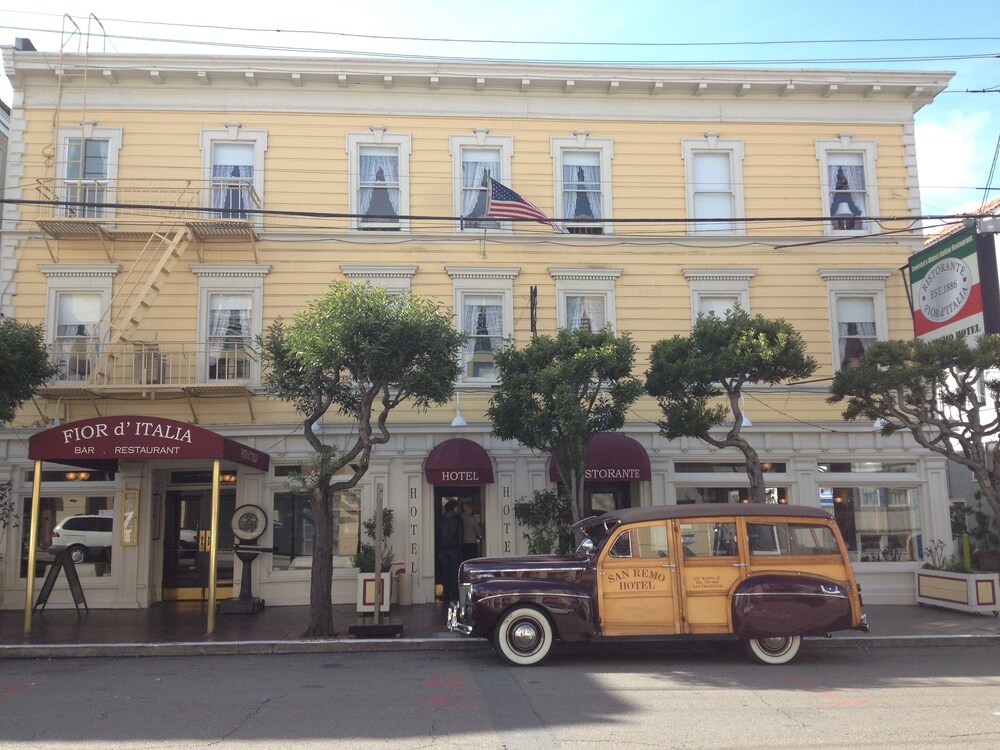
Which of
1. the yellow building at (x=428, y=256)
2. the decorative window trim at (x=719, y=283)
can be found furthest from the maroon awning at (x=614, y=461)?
the decorative window trim at (x=719, y=283)

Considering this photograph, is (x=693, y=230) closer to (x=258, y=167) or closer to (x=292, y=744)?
(x=258, y=167)

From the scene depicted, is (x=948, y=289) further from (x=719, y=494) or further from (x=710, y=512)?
(x=710, y=512)

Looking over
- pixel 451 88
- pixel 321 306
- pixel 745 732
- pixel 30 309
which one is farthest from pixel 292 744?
pixel 451 88

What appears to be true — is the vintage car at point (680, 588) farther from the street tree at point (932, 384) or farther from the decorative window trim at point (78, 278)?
the decorative window trim at point (78, 278)

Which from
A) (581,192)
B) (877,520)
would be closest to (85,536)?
(581,192)

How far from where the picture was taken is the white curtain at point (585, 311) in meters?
18.3

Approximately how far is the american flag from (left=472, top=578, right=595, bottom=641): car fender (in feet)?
26.5

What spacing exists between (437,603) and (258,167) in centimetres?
940

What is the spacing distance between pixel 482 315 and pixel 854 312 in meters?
7.80

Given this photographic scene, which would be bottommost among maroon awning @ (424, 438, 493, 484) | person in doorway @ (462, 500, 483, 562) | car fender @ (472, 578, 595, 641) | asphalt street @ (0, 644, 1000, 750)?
asphalt street @ (0, 644, 1000, 750)

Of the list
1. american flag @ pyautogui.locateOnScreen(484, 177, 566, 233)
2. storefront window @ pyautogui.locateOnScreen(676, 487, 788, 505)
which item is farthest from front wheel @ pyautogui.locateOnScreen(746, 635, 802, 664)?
american flag @ pyautogui.locateOnScreen(484, 177, 566, 233)

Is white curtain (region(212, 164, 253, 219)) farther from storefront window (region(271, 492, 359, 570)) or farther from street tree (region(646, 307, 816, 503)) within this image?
street tree (region(646, 307, 816, 503))

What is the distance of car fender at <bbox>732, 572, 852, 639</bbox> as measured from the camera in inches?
433

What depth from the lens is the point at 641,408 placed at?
18.1m
